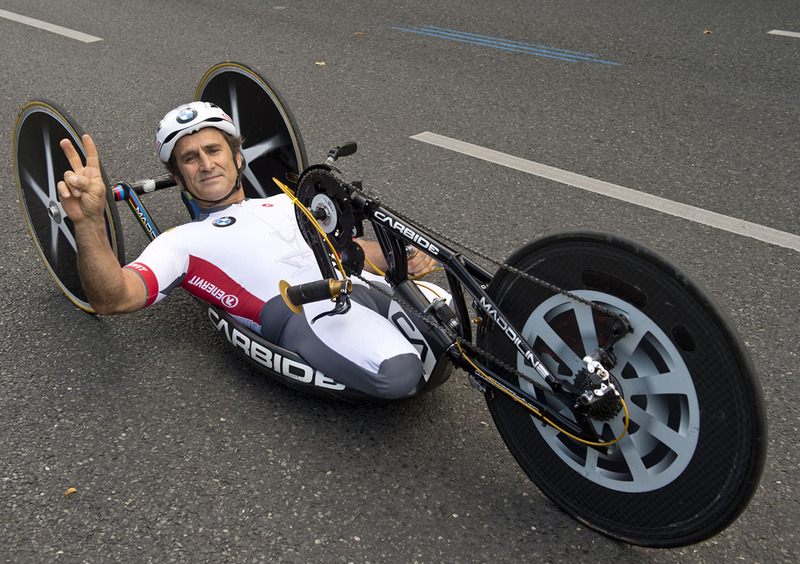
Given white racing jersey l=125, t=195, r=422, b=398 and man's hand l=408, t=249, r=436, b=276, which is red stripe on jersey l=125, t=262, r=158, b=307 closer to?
white racing jersey l=125, t=195, r=422, b=398

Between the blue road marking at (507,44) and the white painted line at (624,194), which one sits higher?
the blue road marking at (507,44)

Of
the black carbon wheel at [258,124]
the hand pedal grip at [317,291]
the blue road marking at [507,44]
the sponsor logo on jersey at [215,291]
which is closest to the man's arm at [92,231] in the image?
the sponsor logo on jersey at [215,291]

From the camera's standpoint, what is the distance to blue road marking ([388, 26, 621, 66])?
697 centimetres

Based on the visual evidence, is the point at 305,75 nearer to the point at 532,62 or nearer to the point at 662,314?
the point at 532,62

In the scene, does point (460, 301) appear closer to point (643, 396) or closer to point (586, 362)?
point (586, 362)

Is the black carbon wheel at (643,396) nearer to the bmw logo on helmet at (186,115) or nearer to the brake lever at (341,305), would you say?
the brake lever at (341,305)

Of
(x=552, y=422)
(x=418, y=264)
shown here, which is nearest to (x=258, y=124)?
(x=418, y=264)

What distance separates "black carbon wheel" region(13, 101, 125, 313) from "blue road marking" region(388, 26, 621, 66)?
4.45 metres

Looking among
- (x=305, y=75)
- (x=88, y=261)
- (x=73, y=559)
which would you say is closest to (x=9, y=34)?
(x=305, y=75)

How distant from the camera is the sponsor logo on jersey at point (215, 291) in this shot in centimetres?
333

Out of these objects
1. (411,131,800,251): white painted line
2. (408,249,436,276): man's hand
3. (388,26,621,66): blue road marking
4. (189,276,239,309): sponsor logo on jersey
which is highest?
(388,26,621,66): blue road marking

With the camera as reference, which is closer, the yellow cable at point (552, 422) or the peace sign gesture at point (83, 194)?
the yellow cable at point (552, 422)

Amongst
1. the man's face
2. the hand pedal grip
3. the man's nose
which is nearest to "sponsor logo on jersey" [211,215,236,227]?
the man's face

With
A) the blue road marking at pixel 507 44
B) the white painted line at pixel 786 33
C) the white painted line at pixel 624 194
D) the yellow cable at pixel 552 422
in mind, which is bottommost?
the white painted line at pixel 624 194
